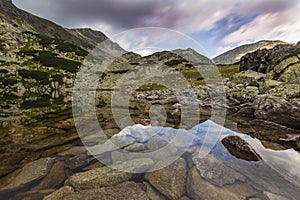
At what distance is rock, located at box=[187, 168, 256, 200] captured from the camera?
16.5ft

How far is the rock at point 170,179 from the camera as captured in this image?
5.27 metres

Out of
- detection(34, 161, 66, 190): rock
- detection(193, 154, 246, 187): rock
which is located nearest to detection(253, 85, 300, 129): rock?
detection(193, 154, 246, 187): rock

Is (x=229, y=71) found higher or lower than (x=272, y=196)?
higher

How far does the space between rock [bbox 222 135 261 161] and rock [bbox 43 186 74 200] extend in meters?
6.03

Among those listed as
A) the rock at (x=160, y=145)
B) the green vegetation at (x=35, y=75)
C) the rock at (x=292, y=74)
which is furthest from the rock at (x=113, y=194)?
the green vegetation at (x=35, y=75)

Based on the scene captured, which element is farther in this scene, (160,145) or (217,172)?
(160,145)

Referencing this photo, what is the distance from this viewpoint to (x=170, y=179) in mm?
5746

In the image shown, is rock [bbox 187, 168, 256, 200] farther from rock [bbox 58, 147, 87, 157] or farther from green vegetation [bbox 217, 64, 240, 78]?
green vegetation [bbox 217, 64, 240, 78]

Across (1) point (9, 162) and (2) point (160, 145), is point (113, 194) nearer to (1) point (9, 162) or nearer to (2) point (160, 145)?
(2) point (160, 145)

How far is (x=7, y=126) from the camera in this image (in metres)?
13.3

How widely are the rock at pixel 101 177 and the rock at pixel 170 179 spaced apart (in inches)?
21.5

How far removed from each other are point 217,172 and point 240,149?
235cm

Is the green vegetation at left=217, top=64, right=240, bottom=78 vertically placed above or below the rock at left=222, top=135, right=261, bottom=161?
above

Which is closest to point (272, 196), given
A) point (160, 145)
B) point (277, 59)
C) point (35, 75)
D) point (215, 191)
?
point (215, 191)
